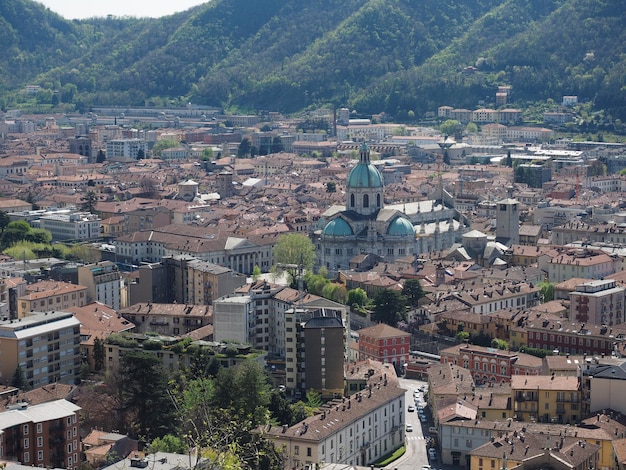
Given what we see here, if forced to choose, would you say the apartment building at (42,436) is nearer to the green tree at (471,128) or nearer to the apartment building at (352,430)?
the apartment building at (352,430)

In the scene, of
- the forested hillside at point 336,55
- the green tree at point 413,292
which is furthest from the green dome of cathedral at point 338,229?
the forested hillside at point 336,55

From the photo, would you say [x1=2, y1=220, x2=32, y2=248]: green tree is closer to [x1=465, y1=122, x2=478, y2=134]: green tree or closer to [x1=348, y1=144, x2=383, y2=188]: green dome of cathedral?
[x1=348, y1=144, x2=383, y2=188]: green dome of cathedral

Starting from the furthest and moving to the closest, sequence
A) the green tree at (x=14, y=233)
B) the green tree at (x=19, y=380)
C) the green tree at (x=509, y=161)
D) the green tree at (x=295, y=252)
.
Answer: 1. the green tree at (x=509, y=161)
2. the green tree at (x=14, y=233)
3. the green tree at (x=295, y=252)
4. the green tree at (x=19, y=380)

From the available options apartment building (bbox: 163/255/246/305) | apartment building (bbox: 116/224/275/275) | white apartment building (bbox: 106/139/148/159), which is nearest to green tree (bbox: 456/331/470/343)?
apartment building (bbox: 163/255/246/305)

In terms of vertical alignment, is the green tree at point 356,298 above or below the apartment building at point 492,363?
above

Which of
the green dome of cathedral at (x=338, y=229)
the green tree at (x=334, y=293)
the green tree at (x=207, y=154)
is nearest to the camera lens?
the green tree at (x=334, y=293)

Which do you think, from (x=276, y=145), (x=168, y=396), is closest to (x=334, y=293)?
(x=168, y=396)
